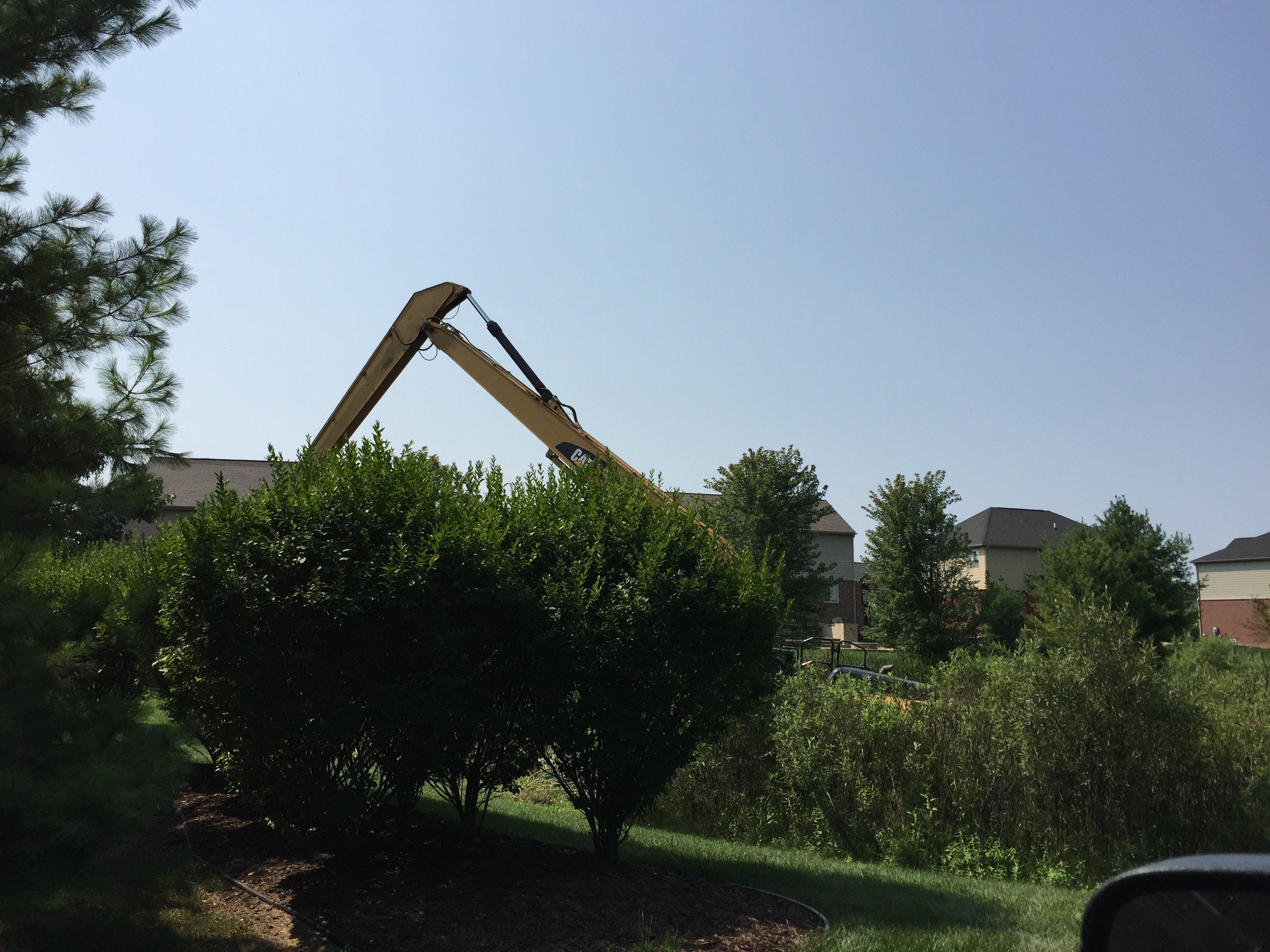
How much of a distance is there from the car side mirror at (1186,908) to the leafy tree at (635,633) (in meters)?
5.11

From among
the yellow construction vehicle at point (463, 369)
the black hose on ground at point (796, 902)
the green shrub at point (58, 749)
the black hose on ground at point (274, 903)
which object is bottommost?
the black hose on ground at point (274, 903)

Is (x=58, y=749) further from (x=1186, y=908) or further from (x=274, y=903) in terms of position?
(x=1186, y=908)

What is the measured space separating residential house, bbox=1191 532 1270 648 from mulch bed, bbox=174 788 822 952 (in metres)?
61.2

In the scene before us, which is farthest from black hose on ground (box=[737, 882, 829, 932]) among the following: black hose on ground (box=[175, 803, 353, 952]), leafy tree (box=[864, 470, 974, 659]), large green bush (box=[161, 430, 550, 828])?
leafy tree (box=[864, 470, 974, 659])

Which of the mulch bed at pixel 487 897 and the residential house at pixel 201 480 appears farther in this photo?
the residential house at pixel 201 480

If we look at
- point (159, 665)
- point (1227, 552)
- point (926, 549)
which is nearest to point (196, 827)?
point (159, 665)

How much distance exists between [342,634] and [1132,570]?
31317mm

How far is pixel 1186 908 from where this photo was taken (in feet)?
5.09

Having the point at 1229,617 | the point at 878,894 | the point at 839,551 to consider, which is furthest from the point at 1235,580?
the point at 878,894

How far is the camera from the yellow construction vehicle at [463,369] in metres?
13.5

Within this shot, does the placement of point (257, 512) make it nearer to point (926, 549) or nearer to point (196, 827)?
point (196, 827)

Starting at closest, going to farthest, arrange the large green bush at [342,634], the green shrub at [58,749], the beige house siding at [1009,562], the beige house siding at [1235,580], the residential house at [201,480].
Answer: the green shrub at [58,749]
the large green bush at [342,634]
the residential house at [201,480]
the beige house siding at [1009,562]
the beige house siding at [1235,580]

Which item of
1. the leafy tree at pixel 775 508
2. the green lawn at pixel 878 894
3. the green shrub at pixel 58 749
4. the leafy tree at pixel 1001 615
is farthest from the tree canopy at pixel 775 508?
the green shrub at pixel 58 749

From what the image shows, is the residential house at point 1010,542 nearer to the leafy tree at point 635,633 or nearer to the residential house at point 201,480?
the residential house at point 201,480
